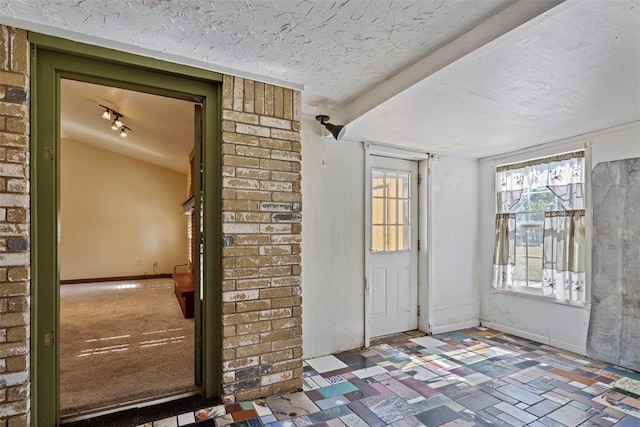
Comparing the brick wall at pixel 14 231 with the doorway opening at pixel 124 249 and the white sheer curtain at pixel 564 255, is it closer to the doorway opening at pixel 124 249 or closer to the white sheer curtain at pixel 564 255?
the doorway opening at pixel 124 249

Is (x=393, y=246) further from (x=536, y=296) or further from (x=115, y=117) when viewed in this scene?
(x=115, y=117)

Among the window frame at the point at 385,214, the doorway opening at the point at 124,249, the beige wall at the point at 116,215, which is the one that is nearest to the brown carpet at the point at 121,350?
the doorway opening at the point at 124,249

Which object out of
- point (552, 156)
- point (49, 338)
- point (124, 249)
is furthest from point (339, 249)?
point (124, 249)

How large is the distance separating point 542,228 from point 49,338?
4429 mm

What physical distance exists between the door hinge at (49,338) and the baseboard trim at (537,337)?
4.33 meters

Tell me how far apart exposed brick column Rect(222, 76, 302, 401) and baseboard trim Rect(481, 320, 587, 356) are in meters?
2.77

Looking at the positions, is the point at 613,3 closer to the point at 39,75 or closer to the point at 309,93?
the point at 309,93

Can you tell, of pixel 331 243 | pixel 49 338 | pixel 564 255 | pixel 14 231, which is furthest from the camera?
pixel 564 255

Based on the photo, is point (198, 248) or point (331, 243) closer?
point (198, 248)

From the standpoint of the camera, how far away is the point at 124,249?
7777mm

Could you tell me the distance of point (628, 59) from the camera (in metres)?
1.83

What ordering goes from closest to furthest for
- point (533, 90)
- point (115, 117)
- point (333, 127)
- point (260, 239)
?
point (533, 90) < point (260, 239) < point (333, 127) < point (115, 117)

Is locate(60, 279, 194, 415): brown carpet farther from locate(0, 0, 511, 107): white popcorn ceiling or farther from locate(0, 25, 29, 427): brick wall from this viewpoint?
locate(0, 0, 511, 107): white popcorn ceiling

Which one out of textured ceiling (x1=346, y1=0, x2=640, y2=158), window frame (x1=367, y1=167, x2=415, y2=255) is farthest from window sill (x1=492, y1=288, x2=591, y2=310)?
textured ceiling (x1=346, y1=0, x2=640, y2=158)
